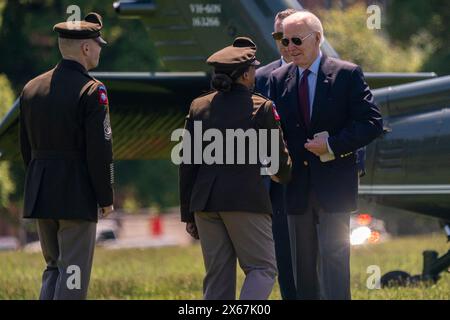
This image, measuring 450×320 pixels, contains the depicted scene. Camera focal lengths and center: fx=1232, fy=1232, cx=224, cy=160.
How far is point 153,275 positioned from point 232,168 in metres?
6.65

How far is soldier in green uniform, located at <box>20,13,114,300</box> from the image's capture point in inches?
282

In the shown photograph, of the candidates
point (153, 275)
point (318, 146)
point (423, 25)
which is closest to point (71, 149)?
point (318, 146)

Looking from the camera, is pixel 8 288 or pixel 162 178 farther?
pixel 162 178

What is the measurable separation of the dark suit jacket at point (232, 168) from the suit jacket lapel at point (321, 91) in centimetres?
54

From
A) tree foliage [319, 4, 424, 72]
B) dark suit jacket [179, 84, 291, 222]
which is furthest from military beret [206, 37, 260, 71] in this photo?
tree foliage [319, 4, 424, 72]

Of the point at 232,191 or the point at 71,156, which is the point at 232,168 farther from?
the point at 71,156

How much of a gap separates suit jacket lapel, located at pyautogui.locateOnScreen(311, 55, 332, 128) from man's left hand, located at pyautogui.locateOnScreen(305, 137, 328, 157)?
0.19 meters

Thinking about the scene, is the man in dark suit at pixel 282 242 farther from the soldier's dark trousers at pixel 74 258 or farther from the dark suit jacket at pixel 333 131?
the soldier's dark trousers at pixel 74 258

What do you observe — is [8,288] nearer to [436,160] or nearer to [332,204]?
[436,160]

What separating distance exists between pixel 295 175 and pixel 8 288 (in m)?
4.77

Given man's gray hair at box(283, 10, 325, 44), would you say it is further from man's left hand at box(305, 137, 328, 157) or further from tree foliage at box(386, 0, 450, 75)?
tree foliage at box(386, 0, 450, 75)

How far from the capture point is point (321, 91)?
25.0ft

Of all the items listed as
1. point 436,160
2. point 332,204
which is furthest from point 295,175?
point 436,160

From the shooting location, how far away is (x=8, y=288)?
11.6 meters
